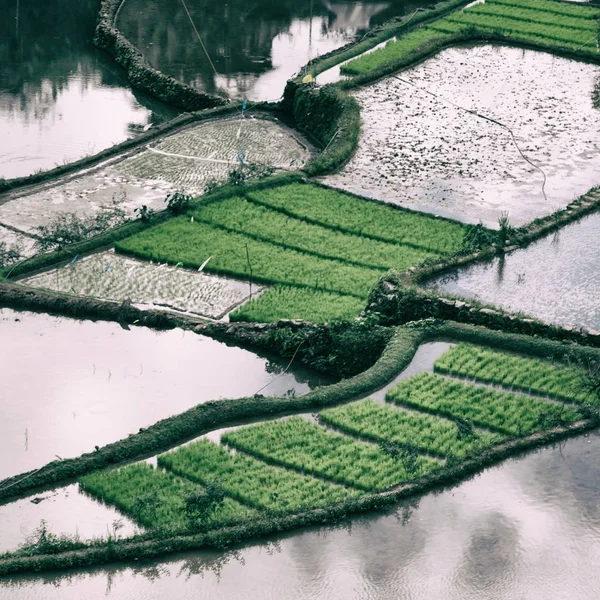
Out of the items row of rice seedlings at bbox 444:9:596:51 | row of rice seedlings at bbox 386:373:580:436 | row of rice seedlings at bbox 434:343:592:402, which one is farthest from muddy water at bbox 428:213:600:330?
row of rice seedlings at bbox 444:9:596:51

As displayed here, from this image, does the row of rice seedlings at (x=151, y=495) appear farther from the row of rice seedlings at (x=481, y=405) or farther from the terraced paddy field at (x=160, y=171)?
the terraced paddy field at (x=160, y=171)

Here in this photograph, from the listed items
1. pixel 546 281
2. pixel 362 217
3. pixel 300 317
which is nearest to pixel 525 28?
pixel 362 217

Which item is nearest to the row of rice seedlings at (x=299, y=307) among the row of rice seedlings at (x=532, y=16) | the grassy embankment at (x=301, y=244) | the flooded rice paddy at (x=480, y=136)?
the grassy embankment at (x=301, y=244)

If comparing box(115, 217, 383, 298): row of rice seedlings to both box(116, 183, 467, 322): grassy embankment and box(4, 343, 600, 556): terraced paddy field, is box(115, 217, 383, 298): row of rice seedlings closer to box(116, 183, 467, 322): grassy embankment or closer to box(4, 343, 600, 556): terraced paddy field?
box(116, 183, 467, 322): grassy embankment

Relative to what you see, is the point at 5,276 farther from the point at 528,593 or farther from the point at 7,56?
the point at 7,56

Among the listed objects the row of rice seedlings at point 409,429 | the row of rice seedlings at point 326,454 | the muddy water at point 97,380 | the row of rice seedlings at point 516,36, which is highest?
the row of rice seedlings at point 516,36

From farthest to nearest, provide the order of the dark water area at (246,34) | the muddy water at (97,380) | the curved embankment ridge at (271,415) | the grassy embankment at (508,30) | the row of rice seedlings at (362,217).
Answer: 1. the grassy embankment at (508,30)
2. the dark water area at (246,34)
3. the row of rice seedlings at (362,217)
4. the muddy water at (97,380)
5. the curved embankment ridge at (271,415)

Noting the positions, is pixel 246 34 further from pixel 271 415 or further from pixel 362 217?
pixel 271 415
